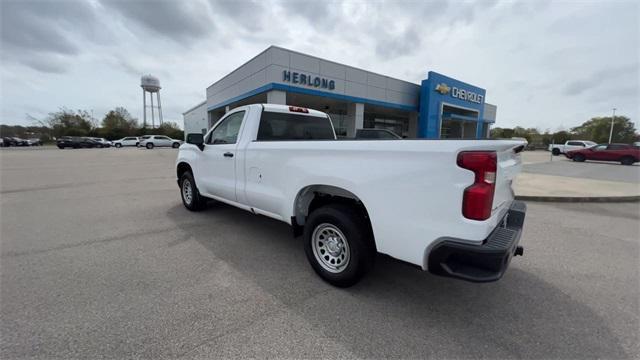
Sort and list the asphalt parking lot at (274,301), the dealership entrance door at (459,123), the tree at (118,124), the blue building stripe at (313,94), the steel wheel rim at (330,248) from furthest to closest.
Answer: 1. the tree at (118,124)
2. the dealership entrance door at (459,123)
3. the blue building stripe at (313,94)
4. the steel wheel rim at (330,248)
5. the asphalt parking lot at (274,301)

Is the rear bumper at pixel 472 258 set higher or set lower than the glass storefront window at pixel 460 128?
lower

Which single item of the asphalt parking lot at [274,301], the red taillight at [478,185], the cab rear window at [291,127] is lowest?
the asphalt parking lot at [274,301]

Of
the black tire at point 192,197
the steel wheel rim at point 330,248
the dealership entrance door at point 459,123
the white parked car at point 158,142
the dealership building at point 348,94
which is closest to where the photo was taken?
the steel wheel rim at point 330,248

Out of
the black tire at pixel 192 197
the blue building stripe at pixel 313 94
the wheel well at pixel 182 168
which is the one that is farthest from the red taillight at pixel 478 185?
the blue building stripe at pixel 313 94

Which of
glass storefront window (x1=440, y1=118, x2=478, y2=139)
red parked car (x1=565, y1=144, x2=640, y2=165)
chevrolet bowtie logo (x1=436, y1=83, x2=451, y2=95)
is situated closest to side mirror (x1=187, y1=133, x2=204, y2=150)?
chevrolet bowtie logo (x1=436, y1=83, x2=451, y2=95)

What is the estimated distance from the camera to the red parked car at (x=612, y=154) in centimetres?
1939

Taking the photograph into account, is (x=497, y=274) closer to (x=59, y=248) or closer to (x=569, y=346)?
(x=569, y=346)

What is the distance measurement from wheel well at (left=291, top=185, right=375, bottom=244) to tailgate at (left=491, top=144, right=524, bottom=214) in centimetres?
117

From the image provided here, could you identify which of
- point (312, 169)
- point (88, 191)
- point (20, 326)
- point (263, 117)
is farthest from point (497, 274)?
point (88, 191)

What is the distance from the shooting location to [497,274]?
→ 6.35 feet

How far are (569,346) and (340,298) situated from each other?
5.94 ft

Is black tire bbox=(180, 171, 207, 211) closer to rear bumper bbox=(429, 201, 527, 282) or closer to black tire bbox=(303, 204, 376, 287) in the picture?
black tire bbox=(303, 204, 376, 287)

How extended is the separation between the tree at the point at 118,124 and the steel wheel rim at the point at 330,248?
68.5 m

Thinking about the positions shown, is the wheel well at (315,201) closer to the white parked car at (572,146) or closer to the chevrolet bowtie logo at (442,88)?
the chevrolet bowtie logo at (442,88)
